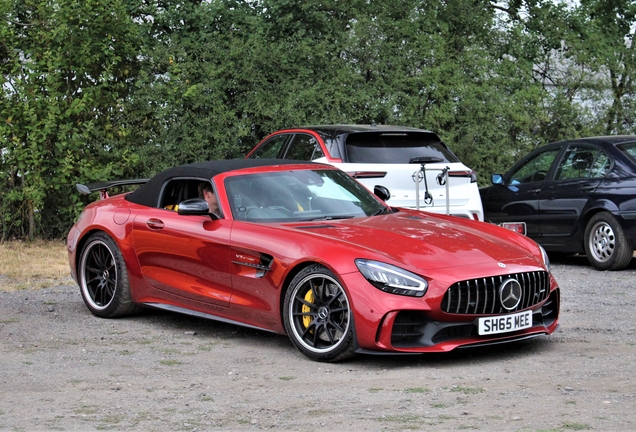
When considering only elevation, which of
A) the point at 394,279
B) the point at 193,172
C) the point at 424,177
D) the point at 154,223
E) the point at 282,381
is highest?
the point at 193,172

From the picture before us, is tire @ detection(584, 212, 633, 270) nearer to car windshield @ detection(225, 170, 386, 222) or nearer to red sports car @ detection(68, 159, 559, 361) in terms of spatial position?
red sports car @ detection(68, 159, 559, 361)

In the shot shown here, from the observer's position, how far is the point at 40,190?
15.0 meters

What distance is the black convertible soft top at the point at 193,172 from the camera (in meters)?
9.02

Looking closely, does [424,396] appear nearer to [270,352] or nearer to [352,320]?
[352,320]

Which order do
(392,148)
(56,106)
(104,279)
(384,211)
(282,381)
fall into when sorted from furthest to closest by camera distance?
(56,106) < (392,148) < (104,279) < (384,211) < (282,381)

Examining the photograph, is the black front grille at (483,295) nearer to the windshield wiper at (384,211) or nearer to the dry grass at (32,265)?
the windshield wiper at (384,211)

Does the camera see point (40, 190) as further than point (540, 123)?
No

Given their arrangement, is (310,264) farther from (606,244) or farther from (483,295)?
(606,244)

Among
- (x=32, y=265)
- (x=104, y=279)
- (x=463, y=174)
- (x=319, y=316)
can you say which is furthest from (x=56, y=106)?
(x=319, y=316)

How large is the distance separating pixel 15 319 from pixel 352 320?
373 centimetres

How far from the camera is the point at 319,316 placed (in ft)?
24.6

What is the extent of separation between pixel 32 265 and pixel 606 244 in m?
6.94

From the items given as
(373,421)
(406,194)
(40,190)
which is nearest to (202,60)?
(40,190)

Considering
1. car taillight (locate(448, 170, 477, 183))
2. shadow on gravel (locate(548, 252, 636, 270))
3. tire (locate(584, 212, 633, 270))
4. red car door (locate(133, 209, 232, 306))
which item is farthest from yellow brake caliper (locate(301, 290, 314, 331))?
shadow on gravel (locate(548, 252, 636, 270))
